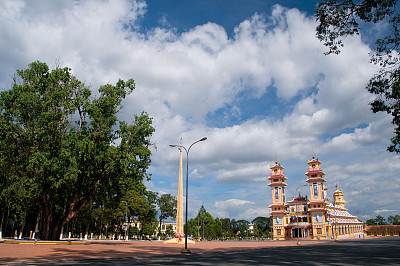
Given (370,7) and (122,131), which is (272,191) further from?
(370,7)

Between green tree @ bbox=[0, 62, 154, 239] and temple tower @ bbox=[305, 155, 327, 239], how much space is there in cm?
5775

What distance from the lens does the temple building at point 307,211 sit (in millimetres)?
77188

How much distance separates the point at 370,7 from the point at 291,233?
79578 mm

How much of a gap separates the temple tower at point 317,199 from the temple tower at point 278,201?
268 inches

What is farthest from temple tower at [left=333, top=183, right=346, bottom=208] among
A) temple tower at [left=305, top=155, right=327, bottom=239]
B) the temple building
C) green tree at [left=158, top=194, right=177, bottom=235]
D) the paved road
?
the paved road

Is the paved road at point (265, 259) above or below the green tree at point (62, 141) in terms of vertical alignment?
below

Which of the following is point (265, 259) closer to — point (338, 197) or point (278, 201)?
point (278, 201)

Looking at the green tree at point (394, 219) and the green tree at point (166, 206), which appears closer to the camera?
the green tree at point (166, 206)

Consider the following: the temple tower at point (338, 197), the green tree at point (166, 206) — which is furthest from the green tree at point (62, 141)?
the temple tower at point (338, 197)

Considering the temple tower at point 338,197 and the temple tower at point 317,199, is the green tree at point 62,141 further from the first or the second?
the temple tower at point 338,197

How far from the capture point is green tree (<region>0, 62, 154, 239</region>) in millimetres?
29000

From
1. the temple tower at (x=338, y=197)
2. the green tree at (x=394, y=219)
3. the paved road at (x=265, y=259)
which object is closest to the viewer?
the paved road at (x=265, y=259)

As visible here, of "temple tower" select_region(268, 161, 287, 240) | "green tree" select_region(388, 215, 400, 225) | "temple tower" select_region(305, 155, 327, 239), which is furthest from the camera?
"green tree" select_region(388, 215, 400, 225)

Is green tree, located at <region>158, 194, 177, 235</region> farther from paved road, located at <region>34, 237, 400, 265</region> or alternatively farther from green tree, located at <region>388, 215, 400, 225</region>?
green tree, located at <region>388, 215, 400, 225</region>
